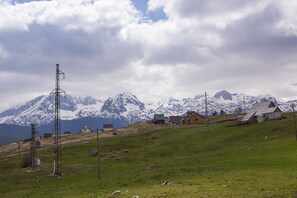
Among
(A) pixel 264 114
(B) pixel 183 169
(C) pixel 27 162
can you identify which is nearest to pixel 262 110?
(A) pixel 264 114

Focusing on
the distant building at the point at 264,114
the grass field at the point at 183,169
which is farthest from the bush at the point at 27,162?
the distant building at the point at 264,114

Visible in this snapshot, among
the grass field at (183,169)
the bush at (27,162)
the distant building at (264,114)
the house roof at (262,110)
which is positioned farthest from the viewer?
the house roof at (262,110)

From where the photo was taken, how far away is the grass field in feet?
141

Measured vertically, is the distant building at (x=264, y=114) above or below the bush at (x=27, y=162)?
above

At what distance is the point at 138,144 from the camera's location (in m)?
135

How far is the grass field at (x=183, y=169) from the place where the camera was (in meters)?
43.1

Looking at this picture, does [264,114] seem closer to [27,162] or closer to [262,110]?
[262,110]

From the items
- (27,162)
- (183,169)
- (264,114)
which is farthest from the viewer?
(264,114)

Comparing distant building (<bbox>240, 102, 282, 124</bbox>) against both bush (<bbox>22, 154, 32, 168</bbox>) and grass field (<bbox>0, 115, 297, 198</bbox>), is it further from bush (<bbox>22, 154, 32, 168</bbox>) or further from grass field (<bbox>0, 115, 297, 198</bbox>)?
bush (<bbox>22, 154, 32, 168</bbox>)

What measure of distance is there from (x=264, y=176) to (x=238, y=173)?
17.9 ft

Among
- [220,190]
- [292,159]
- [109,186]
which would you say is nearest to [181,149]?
[292,159]

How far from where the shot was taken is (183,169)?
65.8 m

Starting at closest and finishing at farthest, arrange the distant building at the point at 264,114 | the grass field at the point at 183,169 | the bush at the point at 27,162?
the grass field at the point at 183,169
the bush at the point at 27,162
the distant building at the point at 264,114

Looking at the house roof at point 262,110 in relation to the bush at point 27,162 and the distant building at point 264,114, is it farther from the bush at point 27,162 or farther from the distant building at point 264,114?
the bush at point 27,162
